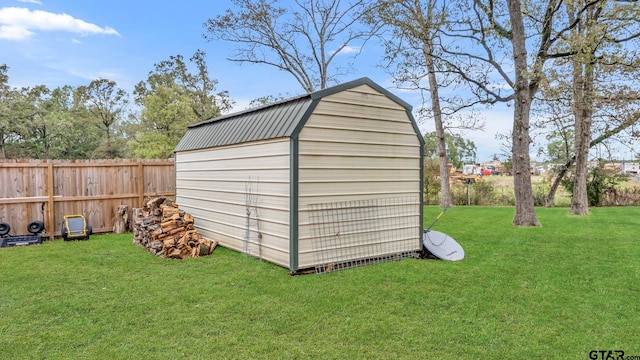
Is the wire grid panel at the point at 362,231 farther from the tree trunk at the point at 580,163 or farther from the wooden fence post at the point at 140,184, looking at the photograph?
the tree trunk at the point at 580,163

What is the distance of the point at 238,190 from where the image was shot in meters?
5.88

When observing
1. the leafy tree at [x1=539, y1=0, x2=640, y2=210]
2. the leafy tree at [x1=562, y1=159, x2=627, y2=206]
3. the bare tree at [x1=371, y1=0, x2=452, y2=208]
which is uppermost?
the bare tree at [x1=371, y1=0, x2=452, y2=208]

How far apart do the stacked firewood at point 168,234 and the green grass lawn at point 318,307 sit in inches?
9.9

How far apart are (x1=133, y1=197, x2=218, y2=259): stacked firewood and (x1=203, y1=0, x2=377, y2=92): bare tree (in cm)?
1018

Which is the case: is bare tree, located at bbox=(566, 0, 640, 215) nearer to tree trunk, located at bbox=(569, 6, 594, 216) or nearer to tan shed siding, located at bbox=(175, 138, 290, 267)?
tree trunk, located at bbox=(569, 6, 594, 216)

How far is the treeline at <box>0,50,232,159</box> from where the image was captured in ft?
63.9

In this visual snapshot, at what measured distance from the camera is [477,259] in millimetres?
5488

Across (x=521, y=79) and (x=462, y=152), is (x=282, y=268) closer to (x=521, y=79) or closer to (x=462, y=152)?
(x=521, y=79)

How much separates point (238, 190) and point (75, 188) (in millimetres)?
4193

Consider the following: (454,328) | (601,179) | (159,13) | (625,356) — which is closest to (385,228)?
(454,328)

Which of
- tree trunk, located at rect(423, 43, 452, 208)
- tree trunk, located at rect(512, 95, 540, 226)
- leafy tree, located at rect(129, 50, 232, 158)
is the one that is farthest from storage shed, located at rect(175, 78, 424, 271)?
leafy tree, located at rect(129, 50, 232, 158)

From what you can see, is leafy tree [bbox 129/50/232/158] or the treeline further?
the treeline

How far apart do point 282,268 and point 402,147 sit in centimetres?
257

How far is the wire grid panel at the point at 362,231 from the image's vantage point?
4.87 metres
